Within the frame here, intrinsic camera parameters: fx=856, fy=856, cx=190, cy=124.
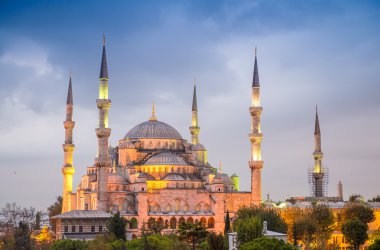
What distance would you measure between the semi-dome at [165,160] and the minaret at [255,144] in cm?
622

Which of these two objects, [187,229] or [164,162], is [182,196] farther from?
[187,229]

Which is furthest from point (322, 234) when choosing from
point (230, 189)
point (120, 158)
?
point (120, 158)

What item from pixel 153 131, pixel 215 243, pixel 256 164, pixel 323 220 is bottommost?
pixel 215 243

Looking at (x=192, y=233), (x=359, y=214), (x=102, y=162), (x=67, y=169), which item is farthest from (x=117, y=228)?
(x=359, y=214)

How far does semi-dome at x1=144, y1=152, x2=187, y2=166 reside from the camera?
70.4 m

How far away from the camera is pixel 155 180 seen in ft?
227

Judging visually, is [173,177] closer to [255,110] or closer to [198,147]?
[198,147]

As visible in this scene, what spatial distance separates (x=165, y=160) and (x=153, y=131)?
4.95 m

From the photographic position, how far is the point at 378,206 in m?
76.2

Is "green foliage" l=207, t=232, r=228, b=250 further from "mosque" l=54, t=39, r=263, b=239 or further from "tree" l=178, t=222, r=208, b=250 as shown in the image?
"mosque" l=54, t=39, r=263, b=239

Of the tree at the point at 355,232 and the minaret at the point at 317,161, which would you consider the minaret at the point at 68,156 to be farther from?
the tree at the point at 355,232

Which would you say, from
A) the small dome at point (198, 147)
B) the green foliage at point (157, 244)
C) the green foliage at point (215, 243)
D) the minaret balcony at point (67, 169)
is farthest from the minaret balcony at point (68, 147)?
the green foliage at point (215, 243)

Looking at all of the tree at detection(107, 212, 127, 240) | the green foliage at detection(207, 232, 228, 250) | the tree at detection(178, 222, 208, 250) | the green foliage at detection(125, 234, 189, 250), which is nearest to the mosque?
the tree at detection(107, 212, 127, 240)

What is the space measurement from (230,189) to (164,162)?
263 inches
